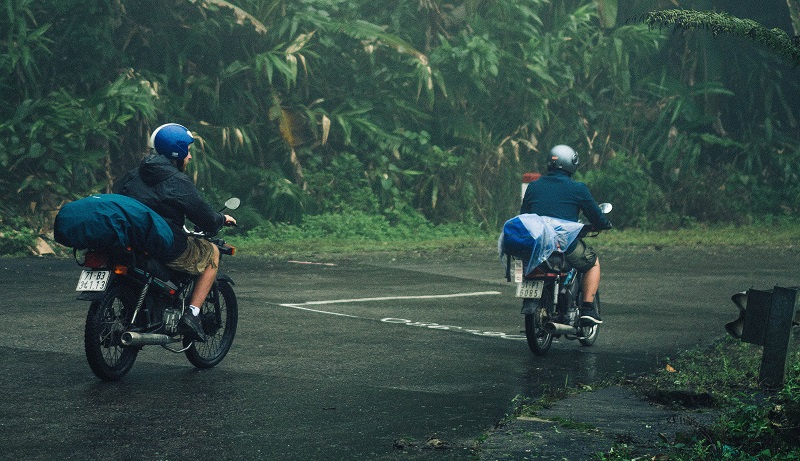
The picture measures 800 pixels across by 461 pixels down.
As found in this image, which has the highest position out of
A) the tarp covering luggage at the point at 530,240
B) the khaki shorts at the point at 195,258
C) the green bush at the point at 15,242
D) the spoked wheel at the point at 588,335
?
the tarp covering luggage at the point at 530,240

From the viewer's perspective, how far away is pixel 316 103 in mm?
23312

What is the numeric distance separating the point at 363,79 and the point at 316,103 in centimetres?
132

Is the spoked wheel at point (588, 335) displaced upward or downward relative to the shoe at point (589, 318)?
downward

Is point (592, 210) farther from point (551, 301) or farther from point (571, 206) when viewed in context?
point (551, 301)

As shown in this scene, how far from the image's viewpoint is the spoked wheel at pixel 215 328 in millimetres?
9250

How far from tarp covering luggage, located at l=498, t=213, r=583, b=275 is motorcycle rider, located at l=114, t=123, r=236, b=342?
2.56m

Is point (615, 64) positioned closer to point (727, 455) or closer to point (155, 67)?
point (155, 67)

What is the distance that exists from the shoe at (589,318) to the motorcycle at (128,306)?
3.38m

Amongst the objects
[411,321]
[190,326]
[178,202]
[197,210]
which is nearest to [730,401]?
[190,326]

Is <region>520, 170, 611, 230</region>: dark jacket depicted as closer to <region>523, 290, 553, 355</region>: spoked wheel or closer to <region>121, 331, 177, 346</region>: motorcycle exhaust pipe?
<region>523, 290, 553, 355</region>: spoked wheel

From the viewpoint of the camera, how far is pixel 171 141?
8.80m

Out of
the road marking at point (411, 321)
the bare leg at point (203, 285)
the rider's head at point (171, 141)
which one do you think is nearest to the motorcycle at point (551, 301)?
the road marking at point (411, 321)

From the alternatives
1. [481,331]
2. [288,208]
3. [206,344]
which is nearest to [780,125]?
[288,208]

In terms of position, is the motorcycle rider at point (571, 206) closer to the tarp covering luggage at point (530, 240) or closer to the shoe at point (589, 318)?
the shoe at point (589, 318)
